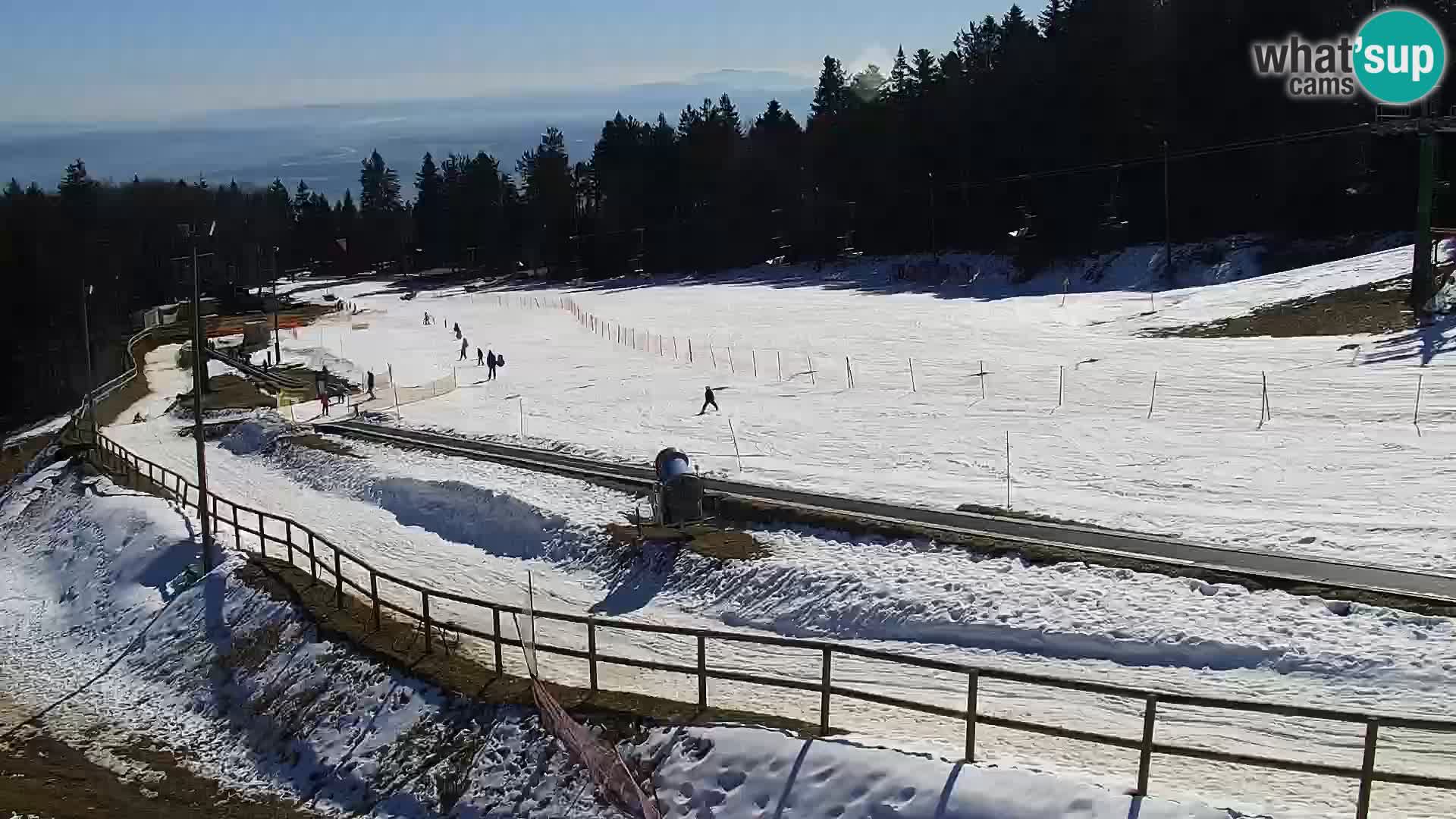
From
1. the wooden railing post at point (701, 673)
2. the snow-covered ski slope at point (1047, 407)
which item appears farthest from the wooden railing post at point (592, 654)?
the snow-covered ski slope at point (1047, 407)

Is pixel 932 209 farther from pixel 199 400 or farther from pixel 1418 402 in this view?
pixel 199 400

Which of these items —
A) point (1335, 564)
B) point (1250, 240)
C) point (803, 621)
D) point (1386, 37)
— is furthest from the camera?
point (1250, 240)

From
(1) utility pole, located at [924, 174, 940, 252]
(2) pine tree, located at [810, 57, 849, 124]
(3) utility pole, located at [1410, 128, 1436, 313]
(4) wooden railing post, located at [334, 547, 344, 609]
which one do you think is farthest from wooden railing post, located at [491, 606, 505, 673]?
(2) pine tree, located at [810, 57, 849, 124]

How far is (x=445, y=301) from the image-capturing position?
394 feet

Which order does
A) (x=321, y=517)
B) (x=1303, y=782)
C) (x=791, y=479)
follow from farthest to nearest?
(x=321, y=517), (x=791, y=479), (x=1303, y=782)

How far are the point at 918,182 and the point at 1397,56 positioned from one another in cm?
4882

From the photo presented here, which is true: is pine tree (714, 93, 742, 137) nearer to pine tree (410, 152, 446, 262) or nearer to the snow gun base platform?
pine tree (410, 152, 446, 262)

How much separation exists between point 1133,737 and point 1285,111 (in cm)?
6853

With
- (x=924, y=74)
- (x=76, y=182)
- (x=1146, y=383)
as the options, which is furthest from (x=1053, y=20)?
(x=76, y=182)

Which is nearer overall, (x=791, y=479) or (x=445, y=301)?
(x=791, y=479)

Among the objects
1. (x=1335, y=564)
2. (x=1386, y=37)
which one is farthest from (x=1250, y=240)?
(x=1335, y=564)

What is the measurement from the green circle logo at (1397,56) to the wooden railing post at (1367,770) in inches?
2022

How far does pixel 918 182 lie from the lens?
102 m

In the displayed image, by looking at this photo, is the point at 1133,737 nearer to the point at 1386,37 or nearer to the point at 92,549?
the point at 92,549
